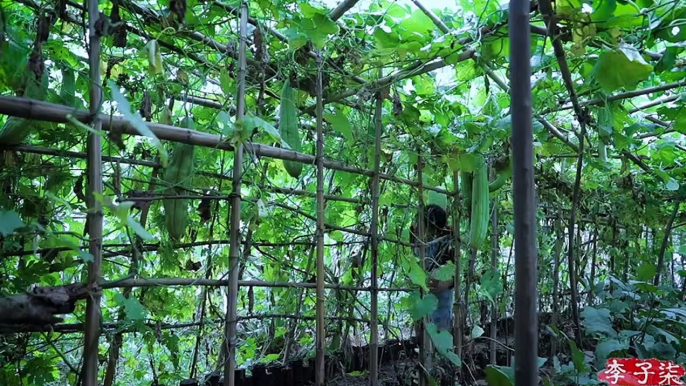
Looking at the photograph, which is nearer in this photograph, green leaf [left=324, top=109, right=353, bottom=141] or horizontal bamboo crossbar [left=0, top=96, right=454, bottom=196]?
horizontal bamboo crossbar [left=0, top=96, right=454, bottom=196]

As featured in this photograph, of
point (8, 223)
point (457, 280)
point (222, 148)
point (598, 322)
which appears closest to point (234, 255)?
point (222, 148)

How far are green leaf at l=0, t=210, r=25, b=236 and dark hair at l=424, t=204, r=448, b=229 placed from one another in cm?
191

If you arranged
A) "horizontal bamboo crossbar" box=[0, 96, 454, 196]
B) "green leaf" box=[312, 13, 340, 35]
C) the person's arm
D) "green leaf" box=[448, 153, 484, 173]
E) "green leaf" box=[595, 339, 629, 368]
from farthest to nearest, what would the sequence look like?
the person's arm → "green leaf" box=[448, 153, 484, 173] → "green leaf" box=[595, 339, 629, 368] → "green leaf" box=[312, 13, 340, 35] → "horizontal bamboo crossbar" box=[0, 96, 454, 196]

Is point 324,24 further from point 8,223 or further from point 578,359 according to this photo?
point 578,359

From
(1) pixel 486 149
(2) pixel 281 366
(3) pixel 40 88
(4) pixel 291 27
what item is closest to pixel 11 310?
(3) pixel 40 88

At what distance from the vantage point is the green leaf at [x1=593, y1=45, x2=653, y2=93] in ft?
4.45

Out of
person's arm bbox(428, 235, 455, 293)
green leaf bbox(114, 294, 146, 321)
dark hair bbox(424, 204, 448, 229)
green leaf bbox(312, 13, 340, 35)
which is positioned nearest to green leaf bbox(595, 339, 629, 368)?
person's arm bbox(428, 235, 455, 293)

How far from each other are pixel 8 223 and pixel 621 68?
135 centimetres

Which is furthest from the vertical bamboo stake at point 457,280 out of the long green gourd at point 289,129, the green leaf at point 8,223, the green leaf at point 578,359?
the green leaf at point 8,223

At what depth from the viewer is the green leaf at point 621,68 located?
136 cm

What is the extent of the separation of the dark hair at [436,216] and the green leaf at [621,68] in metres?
1.26

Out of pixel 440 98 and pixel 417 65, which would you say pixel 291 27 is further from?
pixel 440 98

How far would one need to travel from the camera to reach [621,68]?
1.39 metres

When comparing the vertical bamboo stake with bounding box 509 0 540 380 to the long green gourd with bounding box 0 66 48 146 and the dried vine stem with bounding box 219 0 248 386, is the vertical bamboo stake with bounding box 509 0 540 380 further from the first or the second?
the long green gourd with bounding box 0 66 48 146
